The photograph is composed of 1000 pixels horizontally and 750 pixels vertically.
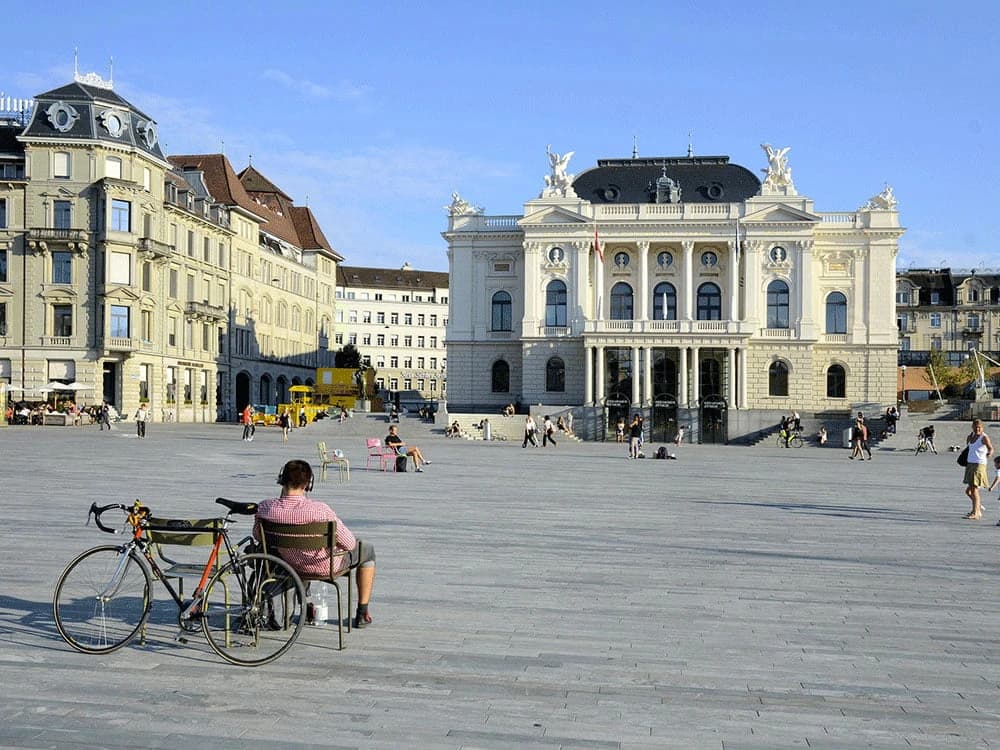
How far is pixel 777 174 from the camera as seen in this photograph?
6988cm

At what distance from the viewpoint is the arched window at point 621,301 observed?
72.5 m

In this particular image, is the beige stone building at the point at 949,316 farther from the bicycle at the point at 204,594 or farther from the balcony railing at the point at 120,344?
the bicycle at the point at 204,594

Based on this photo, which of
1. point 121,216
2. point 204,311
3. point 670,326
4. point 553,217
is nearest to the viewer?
point 121,216

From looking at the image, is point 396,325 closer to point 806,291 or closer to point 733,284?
point 733,284

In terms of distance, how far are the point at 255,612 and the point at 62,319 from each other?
6374cm

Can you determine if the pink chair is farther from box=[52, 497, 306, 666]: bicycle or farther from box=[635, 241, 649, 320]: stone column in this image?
box=[635, 241, 649, 320]: stone column

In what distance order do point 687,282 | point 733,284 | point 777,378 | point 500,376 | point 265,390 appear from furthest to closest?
point 265,390 < point 500,376 < point 687,282 < point 777,378 < point 733,284

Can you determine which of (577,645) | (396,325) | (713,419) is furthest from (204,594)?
(396,325)

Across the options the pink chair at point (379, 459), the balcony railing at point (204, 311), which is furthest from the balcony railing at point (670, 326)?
the pink chair at point (379, 459)

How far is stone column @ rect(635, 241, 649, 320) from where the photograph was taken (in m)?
70.4

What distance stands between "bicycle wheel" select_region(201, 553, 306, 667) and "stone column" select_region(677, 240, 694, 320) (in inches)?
2516

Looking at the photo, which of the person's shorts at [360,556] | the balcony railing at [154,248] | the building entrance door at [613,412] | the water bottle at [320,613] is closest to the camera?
the person's shorts at [360,556]

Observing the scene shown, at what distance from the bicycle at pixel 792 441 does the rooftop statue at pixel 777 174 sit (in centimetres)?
1830

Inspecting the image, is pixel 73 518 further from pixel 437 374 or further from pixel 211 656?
pixel 437 374
